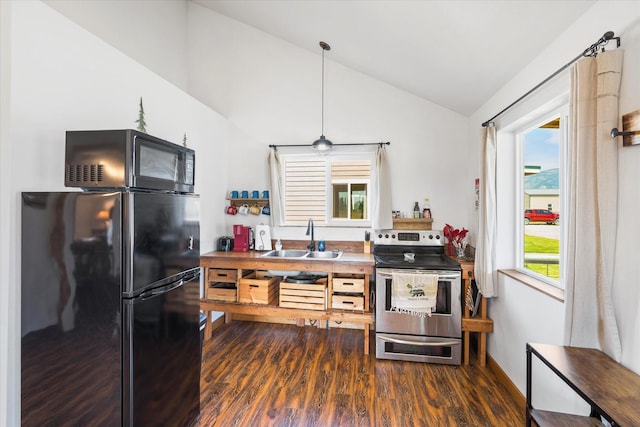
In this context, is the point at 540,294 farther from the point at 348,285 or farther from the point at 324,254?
the point at 324,254

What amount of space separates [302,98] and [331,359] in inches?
115

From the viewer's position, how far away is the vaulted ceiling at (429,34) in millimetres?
1632

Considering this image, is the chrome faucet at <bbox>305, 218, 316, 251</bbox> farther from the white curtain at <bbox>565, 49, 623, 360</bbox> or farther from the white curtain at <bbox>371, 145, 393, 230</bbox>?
the white curtain at <bbox>565, 49, 623, 360</bbox>

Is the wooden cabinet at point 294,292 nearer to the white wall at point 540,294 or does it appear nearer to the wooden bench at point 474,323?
the wooden bench at point 474,323

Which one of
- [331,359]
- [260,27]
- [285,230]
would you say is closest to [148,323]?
[331,359]

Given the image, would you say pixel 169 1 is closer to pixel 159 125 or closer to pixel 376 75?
pixel 159 125

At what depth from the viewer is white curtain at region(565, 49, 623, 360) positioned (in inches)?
49.1

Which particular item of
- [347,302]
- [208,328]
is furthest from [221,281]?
[347,302]

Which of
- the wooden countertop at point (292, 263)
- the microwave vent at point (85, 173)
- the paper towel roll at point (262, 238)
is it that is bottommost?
the wooden countertop at point (292, 263)

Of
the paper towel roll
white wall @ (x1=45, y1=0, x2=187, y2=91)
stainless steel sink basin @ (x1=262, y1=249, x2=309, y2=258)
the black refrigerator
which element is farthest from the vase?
white wall @ (x1=45, y1=0, x2=187, y2=91)

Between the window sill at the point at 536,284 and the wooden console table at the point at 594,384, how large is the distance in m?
0.49

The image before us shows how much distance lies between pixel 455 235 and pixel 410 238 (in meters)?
0.46

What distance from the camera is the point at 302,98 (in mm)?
3521

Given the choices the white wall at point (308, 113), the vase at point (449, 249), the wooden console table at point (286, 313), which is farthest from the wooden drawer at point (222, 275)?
the vase at point (449, 249)
